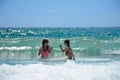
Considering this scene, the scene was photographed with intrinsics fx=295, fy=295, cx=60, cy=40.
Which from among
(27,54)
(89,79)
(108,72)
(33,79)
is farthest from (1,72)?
(27,54)

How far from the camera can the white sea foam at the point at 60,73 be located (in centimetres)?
732

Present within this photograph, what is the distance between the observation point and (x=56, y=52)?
1579 cm

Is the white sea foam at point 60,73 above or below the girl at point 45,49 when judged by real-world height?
below

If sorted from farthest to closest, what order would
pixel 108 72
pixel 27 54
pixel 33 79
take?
pixel 27 54, pixel 108 72, pixel 33 79

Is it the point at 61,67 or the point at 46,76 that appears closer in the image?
the point at 46,76

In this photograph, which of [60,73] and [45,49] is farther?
[45,49]

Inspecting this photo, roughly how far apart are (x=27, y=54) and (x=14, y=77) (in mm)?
8418

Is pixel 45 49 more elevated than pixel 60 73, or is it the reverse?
pixel 45 49

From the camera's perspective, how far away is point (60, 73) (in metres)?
7.57

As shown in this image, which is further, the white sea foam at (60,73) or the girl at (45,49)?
the girl at (45,49)

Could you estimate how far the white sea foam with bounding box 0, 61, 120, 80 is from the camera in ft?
24.0

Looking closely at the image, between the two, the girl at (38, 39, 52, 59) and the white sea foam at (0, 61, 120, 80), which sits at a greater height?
the girl at (38, 39, 52, 59)

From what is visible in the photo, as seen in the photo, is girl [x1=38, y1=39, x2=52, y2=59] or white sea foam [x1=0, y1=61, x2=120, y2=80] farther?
girl [x1=38, y1=39, x2=52, y2=59]

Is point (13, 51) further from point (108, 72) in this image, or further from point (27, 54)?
point (108, 72)
